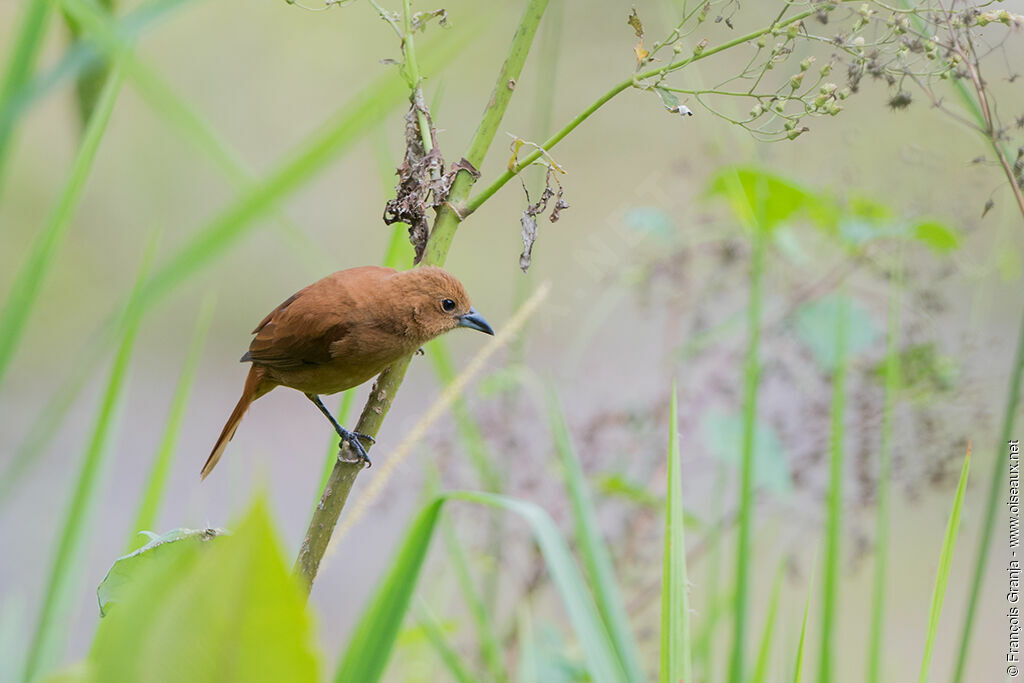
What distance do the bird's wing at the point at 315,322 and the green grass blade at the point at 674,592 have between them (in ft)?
1.82

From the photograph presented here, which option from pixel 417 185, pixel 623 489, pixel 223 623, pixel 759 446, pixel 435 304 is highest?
pixel 759 446

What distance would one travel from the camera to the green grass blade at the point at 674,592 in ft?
2.40

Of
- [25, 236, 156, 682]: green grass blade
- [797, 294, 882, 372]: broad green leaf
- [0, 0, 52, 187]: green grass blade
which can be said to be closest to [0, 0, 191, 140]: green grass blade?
[0, 0, 52, 187]: green grass blade

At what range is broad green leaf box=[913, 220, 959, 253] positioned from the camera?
1866 millimetres

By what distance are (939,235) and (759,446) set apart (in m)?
0.61

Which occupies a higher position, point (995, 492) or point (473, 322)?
point (473, 322)

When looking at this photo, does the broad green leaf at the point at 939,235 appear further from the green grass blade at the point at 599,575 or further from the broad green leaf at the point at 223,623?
the broad green leaf at the point at 223,623

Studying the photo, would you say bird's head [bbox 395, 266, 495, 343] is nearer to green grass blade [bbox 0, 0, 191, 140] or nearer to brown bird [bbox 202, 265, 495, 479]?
brown bird [bbox 202, 265, 495, 479]

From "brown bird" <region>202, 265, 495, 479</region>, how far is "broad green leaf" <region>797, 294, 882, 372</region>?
112cm

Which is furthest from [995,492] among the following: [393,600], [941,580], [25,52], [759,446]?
[759,446]

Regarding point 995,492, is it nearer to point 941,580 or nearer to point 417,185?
point 941,580

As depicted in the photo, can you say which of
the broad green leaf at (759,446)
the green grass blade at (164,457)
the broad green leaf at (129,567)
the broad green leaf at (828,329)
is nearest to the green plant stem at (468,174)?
the broad green leaf at (129,567)

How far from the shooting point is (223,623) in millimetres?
254

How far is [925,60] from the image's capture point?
0.86 meters
